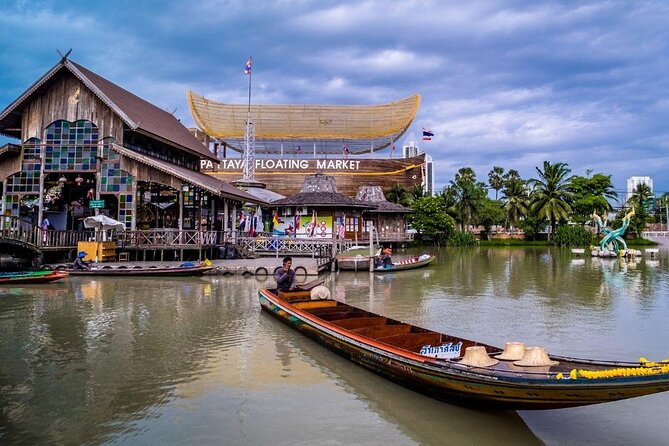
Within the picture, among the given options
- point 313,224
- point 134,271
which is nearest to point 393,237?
point 313,224

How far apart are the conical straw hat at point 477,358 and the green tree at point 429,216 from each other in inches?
1722

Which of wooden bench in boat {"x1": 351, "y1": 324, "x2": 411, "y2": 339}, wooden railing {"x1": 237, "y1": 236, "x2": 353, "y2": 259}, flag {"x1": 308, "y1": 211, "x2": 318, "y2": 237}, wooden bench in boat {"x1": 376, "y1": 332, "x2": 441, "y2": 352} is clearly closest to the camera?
wooden bench in boat {"x1": 376, "y1": 332, "x2": 441, "y2": 352}

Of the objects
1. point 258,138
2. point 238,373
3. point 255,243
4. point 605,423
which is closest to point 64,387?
point 238,373

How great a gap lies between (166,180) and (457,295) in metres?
14.3

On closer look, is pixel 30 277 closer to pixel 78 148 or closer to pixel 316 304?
pixel 78 148

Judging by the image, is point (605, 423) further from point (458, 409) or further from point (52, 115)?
point (52, 115)

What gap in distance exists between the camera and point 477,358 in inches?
232

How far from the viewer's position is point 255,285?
18797mm

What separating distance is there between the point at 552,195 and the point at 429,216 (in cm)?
1360

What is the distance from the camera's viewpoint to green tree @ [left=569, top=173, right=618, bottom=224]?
2089 inches

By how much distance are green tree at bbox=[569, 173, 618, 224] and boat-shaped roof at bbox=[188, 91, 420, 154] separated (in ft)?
67.5

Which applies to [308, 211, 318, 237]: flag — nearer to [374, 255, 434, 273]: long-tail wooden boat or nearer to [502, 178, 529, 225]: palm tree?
[374, 255, 434, 273]: long-tail wooden boat

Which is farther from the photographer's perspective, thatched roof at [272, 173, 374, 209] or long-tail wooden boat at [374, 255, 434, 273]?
thatched roof at [272, 173, 374, 209]

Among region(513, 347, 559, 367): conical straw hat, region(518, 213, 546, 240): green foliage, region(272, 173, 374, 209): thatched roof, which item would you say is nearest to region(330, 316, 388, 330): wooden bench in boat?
region(513, 347, 559, 367): conical straw hat
